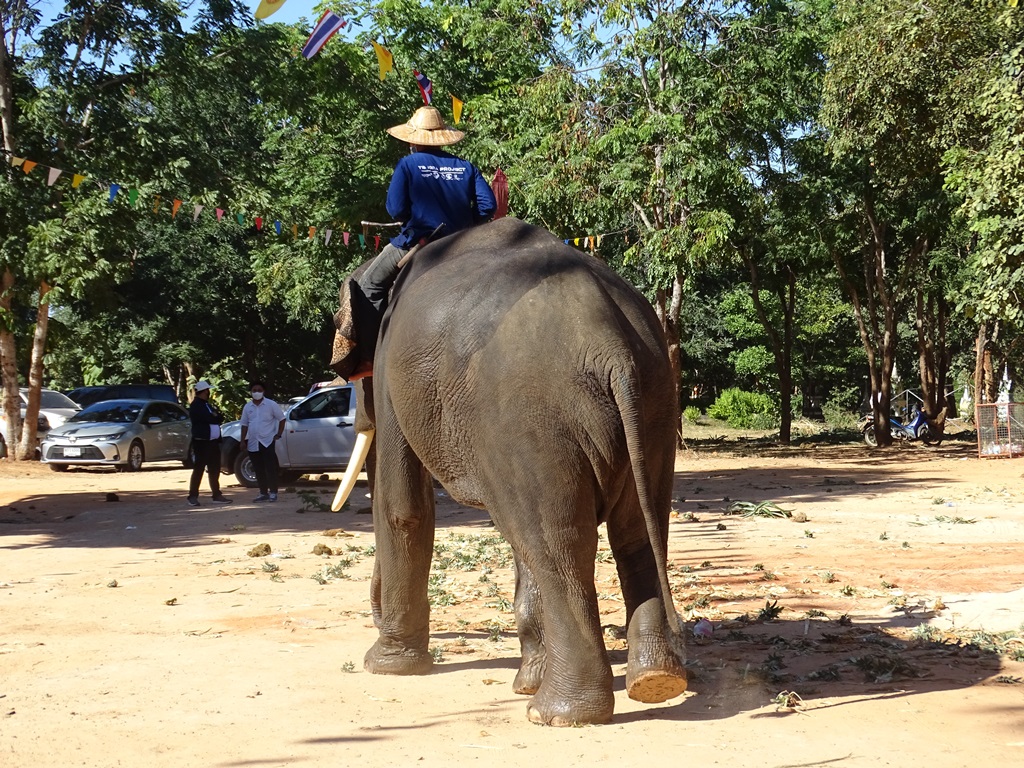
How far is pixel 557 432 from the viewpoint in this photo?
4.92m

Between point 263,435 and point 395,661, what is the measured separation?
1199 cm

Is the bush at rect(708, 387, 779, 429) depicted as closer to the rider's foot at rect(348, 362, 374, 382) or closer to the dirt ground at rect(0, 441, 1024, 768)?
the dirt ground at rect(0, 441, 1024, 768)

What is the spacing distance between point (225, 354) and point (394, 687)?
125 ft

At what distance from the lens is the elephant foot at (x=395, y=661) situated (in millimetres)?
6324

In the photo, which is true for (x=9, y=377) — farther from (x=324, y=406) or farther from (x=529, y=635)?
(x=529, y=635)

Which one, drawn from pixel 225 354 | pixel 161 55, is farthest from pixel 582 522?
pixel 225 354

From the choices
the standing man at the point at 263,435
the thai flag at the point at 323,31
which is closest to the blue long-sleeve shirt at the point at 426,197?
the thai flag at the point at 323,31

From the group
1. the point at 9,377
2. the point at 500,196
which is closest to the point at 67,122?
the point at 9,377

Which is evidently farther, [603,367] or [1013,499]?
[1013,499]

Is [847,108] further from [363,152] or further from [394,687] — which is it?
[394,687]

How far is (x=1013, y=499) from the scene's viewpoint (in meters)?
16.9

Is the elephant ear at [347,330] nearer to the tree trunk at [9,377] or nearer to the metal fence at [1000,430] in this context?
the tree trunk at [9,377]

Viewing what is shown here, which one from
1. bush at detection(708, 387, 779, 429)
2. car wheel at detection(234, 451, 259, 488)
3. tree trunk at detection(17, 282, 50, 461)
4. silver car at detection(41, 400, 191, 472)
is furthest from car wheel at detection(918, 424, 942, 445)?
tree trunk at detection(17, 282, 50, 461)

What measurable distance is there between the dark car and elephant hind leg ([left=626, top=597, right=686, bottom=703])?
28725 millimetres
